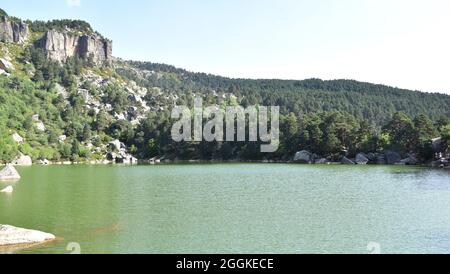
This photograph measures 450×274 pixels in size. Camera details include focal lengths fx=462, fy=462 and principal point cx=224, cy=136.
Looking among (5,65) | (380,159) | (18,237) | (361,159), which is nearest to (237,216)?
(18,237)

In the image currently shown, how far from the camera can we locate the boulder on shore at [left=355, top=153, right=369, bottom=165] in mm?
108256

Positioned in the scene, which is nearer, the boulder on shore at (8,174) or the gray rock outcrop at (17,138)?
the boulder on shore at (8,174)

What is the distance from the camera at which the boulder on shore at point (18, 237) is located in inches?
1068

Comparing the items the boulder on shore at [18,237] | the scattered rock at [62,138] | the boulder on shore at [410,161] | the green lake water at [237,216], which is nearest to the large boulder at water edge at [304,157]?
the boulder on shore at [410,161]

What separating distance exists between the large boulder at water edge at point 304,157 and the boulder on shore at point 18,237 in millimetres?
97667

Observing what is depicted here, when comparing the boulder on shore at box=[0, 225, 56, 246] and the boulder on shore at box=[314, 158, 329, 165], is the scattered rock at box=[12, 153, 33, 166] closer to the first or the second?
the boulder on shore at box=[314, 158, 329, 165]

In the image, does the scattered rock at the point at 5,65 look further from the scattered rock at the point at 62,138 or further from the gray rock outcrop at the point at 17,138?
the gray rock outcrop at the point at 17,138

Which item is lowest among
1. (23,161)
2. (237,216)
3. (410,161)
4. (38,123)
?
(237,216)

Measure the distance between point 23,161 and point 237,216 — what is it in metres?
103

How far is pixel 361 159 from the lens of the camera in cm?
10900

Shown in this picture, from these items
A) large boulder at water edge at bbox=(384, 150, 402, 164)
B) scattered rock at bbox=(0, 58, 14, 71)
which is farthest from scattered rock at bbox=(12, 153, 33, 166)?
large boulder at water edge at bbox=(384, 150, 402, 164)

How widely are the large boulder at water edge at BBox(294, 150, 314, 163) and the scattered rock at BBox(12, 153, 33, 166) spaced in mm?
71657

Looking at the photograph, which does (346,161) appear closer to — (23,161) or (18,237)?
(23,161)
